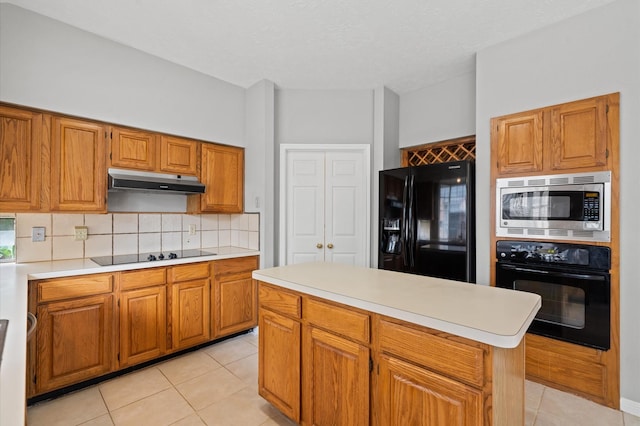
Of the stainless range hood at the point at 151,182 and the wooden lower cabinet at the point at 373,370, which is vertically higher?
the stainless range hood at the point at 151,182

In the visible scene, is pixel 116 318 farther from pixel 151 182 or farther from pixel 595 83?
pixel 595 83

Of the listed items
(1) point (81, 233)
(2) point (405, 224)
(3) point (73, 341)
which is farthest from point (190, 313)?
(2) point (405, 224)

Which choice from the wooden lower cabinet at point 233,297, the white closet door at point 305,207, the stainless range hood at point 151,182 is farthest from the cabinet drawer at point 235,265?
the stainless range hood at point 151,182

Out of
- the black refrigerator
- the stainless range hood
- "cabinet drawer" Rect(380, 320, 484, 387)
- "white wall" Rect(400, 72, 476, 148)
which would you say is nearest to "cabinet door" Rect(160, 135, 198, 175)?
the stainless range hood

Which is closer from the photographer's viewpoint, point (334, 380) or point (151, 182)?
point (334, 380)

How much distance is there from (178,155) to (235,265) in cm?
122

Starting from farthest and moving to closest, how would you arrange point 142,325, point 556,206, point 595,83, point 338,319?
point 142,325, point 556,206, point 595,83, point 338,319

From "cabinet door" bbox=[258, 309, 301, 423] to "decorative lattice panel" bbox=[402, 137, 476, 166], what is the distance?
254 centimetres

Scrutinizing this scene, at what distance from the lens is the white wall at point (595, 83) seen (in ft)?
6.19


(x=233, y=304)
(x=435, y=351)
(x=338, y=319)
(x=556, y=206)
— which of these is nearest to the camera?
(x=435, y=351)

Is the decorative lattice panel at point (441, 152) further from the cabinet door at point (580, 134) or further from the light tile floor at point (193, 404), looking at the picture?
the light tile floor at point (193, 404)

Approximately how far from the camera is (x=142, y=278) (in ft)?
7.77

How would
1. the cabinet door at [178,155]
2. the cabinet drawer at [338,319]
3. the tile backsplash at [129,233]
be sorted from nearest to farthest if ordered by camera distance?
the cabinet drawer at [338,319] < the tile backsplash at [129,233] < the cabinet door at [178,155]

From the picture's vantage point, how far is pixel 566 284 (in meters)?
2.09
